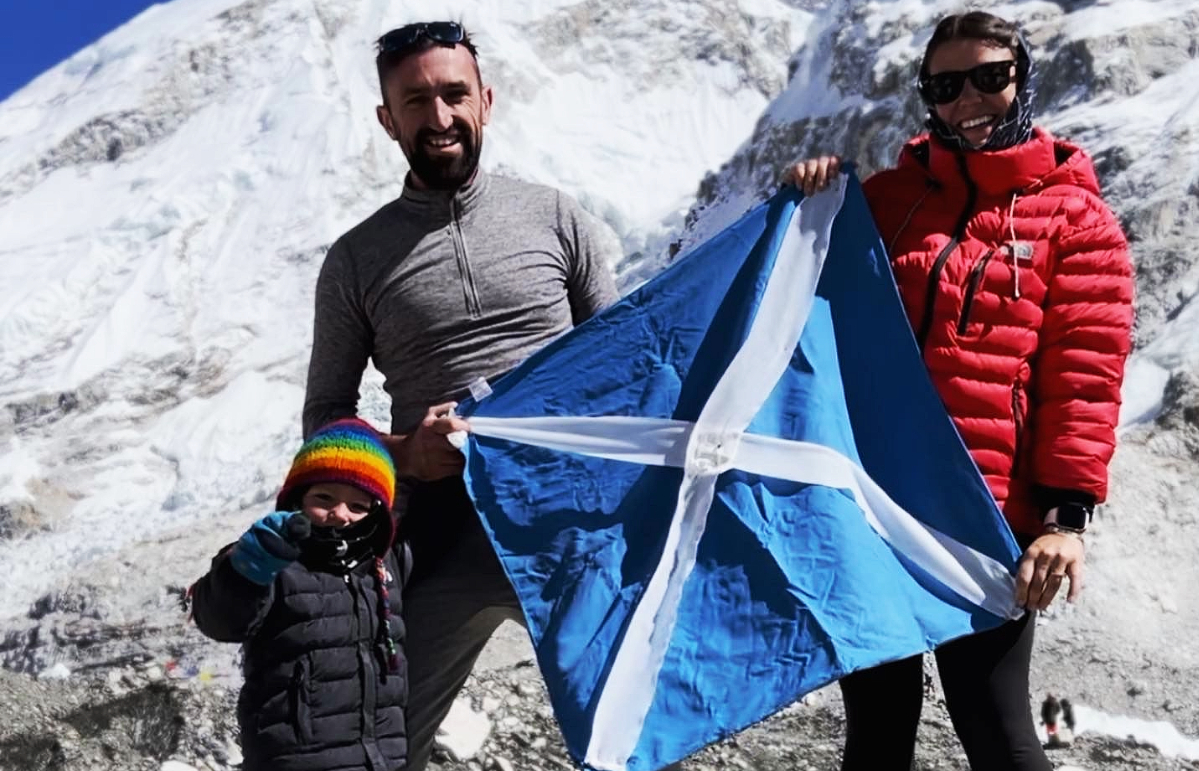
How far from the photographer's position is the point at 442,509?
3.52 metres

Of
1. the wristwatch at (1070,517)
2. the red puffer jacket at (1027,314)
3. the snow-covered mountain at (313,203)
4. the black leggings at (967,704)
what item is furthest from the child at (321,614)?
the snow-covered mountain at (313,203)

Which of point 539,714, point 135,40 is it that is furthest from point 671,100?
point 539,714

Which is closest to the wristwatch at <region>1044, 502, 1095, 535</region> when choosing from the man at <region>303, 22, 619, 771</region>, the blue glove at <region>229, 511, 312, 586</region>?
the man at <region>303, 22, 619, 771</region>

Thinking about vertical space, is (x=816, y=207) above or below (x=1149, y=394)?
below

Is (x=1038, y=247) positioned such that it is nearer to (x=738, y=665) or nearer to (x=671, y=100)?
(x=738, y=665)

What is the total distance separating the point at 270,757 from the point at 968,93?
→ 205 centimetres

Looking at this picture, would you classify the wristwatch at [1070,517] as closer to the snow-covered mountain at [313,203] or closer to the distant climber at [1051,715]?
the distant climber at [1051,715]

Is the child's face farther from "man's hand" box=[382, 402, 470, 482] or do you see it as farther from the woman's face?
the woman's face

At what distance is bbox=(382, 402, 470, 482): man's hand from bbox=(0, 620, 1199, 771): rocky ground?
89.7 inches

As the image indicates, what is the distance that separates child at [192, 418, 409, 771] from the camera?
2998 millimetres

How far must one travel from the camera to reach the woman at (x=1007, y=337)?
291cm

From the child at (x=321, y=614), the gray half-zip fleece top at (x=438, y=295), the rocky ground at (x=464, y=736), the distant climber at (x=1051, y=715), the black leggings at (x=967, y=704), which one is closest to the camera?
the black leggings at (x=967, y=704)

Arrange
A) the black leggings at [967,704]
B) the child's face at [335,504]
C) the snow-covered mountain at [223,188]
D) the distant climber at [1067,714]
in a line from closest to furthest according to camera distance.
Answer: the black leggings at [967,704] → the child's face at [335,504] → the distant climber at [1067,714] → the snow-covered mountain at [223,188]

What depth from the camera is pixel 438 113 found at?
3.29m
